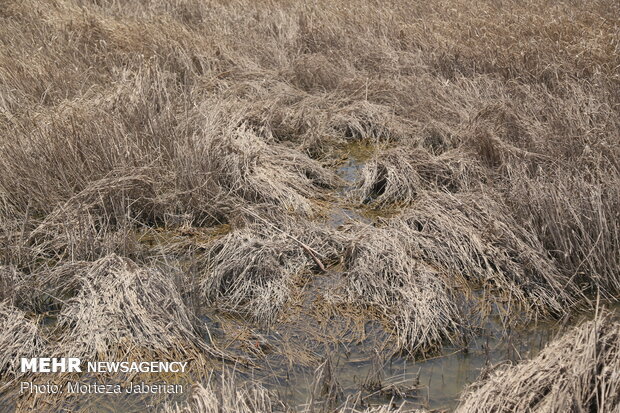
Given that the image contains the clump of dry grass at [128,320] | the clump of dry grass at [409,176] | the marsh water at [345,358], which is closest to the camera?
the marsh water at [345,358]

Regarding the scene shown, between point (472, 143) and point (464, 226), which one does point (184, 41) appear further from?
point (464, 226)

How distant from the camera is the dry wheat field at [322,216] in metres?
3.12

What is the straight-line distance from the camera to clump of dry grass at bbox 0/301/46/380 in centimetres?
315

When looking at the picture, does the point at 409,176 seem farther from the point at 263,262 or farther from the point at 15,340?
the point at 15,340

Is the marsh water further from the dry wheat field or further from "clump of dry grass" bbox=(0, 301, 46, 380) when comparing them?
"clump of dry grass" bbox=(0, 301, 46, 380)

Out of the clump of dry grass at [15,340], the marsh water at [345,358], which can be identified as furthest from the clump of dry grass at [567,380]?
the clump of dry grass at [15,340]

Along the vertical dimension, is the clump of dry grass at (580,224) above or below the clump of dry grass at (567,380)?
below

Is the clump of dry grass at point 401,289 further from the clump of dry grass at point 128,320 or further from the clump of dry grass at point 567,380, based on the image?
the clump of dry grass at point 128,320

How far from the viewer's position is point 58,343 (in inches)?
130

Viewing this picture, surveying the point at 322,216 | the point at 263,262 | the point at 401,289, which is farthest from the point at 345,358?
the point at 322,216

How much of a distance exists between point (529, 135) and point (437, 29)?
2.91 metres

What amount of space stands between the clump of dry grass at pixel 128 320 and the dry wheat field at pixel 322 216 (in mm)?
13

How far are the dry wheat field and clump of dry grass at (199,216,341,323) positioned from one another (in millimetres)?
15

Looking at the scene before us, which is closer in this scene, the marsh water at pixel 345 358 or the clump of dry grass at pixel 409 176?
the marsh water at pixel 345 358
